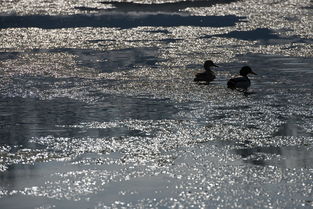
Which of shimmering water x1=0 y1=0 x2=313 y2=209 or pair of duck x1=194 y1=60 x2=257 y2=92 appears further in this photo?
pair of duck x1=194 y1=60 x2=257 y2=92

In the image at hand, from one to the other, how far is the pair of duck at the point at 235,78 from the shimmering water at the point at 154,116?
231 mm

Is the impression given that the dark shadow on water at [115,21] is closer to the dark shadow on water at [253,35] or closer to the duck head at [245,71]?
the dark shadow on water at [253,35]

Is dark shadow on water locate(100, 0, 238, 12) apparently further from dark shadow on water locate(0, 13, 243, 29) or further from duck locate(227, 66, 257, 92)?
duck locate(227, 66, 257, 92)

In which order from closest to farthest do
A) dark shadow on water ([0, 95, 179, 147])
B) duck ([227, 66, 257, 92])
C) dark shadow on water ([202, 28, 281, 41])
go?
dark shadow on water ([0, 95, 179, 147]) → duck ([227, 66, 257, 92]) → dark shadow on water ([202, 28, 281, 41])

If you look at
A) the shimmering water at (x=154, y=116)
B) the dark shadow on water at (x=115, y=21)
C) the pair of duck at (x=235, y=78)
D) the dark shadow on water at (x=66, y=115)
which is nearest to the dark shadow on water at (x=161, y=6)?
the dark shadow on water at (x=115, y=21)

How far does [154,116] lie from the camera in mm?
15867

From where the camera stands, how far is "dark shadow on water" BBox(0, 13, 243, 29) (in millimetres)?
30766

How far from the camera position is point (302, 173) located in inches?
466

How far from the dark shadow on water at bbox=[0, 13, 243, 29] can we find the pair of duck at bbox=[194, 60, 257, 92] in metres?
9.90

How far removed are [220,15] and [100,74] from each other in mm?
13331

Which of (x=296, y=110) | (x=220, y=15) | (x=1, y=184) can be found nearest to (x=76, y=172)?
(x=1, y=184)

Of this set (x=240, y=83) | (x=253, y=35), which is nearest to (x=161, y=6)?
(x=253, y=35)

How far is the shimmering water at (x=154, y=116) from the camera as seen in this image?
1112 cm

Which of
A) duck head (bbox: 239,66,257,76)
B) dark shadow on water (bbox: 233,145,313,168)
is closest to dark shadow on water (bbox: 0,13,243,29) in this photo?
duck head (bbox: 239,66,257,76)
